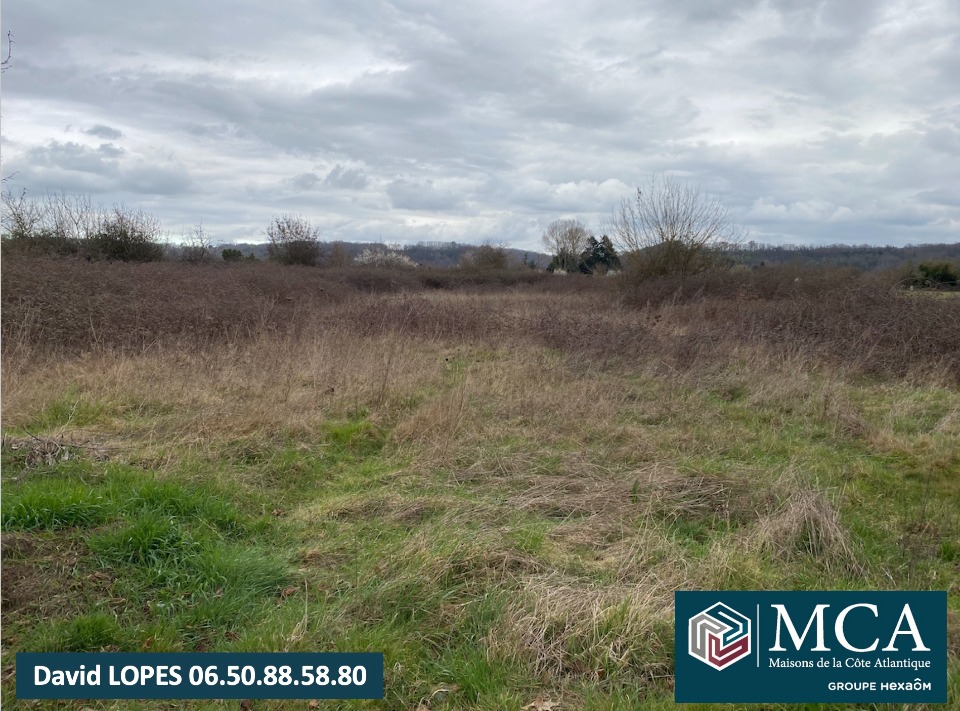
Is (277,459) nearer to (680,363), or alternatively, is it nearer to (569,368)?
(569,368)

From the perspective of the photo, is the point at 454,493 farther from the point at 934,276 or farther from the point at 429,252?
the point at 429,252

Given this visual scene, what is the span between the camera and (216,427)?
625 cm

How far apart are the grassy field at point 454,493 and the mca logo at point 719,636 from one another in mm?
173

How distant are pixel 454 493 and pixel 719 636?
99.9 inches

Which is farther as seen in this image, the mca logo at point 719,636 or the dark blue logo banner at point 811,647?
the mca logo at point 719,636

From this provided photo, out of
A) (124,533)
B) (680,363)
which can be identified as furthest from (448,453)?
(680,363)

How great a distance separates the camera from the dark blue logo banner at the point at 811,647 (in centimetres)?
282

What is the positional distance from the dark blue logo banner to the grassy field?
0.14 metres

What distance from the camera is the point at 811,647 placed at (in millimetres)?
3082

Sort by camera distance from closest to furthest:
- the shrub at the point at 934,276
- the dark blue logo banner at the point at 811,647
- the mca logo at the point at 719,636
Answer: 1. the dark blue logo banner at the point at 811,647
2. the mca logo at the point at 719,636
3. the shrub at the point at 934,276

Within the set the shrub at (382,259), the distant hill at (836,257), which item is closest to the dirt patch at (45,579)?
the distant hill at (836,257)

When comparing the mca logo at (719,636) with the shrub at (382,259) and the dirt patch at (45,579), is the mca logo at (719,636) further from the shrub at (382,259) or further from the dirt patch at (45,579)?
the shrub at (382,259)

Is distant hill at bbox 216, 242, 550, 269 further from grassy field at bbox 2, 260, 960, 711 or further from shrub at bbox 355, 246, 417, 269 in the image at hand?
grassy field at bbox 2, 260, 960, 711

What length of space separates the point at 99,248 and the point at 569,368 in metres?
21.8
